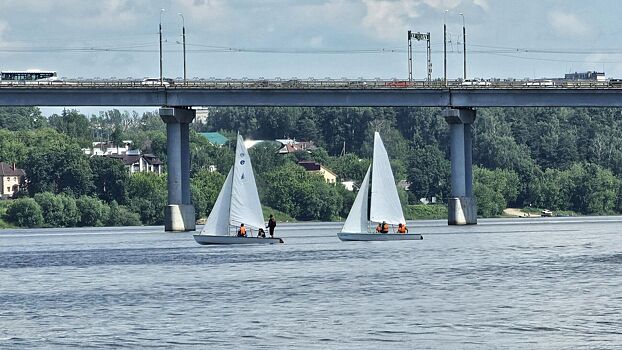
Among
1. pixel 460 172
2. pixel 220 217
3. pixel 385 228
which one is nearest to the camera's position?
pixel 220 217

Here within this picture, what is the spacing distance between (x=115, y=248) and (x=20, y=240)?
3291 cm

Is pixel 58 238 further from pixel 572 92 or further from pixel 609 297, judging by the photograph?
pixel 609 297

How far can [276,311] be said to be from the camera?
80.0 metres

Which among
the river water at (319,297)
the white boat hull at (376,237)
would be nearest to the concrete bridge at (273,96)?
the white boat hull at (376,237)

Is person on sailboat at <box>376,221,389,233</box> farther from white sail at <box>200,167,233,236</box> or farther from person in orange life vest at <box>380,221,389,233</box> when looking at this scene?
white sail at <box>200,167,233,236</box>

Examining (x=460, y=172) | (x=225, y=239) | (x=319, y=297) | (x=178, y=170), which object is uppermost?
(x=178, y=170)

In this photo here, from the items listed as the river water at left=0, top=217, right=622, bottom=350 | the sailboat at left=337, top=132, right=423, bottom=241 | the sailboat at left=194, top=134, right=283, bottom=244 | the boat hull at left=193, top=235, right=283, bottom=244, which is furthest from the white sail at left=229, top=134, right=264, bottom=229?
the sailboat at left=337, top=132, right=423, bottom=241

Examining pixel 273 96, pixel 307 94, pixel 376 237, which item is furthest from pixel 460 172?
pixel 376 237

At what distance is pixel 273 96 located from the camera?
593 ft

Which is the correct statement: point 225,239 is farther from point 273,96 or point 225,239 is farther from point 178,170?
point 273,96

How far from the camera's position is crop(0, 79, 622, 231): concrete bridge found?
177m

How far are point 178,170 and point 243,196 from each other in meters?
45.5

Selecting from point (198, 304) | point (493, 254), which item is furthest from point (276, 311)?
point (493, 254)

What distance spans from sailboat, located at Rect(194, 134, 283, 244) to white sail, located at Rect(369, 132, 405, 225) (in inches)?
372
